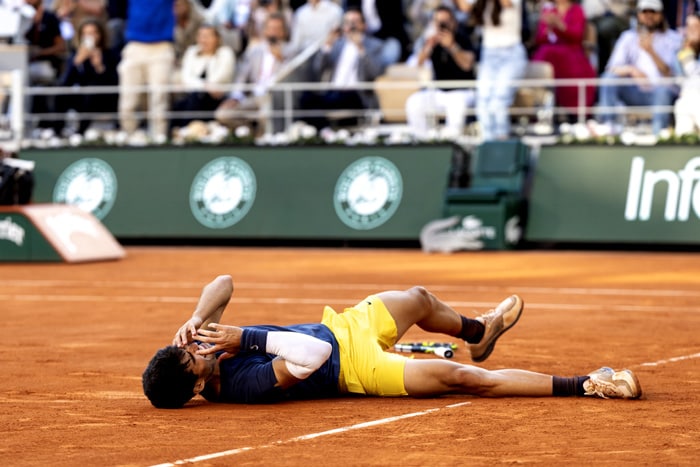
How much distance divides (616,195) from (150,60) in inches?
310

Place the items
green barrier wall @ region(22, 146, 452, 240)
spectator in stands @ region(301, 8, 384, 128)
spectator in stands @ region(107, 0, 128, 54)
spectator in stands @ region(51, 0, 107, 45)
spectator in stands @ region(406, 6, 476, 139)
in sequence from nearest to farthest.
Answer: spectator in stands @ region(406, 6, 476, 139), green barrier wall @ region(22, 146, 452, 240), spectator in stands @ region(301, 8, 384, 128), spectator in stands @ region(107, 0, 128, 54), spectator in stands @ region(51, 0, 107, 45)

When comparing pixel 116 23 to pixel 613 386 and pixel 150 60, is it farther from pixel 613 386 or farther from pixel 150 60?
pixel 613 386

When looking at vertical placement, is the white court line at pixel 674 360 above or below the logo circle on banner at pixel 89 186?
above

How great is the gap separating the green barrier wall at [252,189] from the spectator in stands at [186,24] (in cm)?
224

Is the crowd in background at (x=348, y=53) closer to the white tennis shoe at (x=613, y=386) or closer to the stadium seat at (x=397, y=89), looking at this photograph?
the stadium seat at (x=397, y=89)

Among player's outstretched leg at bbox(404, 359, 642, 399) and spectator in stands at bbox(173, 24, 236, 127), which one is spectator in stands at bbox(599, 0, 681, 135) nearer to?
spectator in stands at bbox(173, 24, 236, 127)

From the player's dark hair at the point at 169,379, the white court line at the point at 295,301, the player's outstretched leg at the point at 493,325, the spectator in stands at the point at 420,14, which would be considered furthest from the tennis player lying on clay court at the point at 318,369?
the spectator in stands at the point at 420,14

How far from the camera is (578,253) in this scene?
1872cm

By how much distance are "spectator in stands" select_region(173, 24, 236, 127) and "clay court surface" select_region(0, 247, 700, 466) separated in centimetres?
349

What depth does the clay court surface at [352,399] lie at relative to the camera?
635 cm

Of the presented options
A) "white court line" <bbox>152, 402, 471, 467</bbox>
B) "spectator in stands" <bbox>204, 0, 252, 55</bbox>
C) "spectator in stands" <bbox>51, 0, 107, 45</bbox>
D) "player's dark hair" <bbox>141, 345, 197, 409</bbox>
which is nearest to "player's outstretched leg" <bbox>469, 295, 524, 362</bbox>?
"white court line" <bbox>152, 402, 471, 467</bbox>

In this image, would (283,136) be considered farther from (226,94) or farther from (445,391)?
(445,391)

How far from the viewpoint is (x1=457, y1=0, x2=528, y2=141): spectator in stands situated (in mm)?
19031

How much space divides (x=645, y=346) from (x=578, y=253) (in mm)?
8629
